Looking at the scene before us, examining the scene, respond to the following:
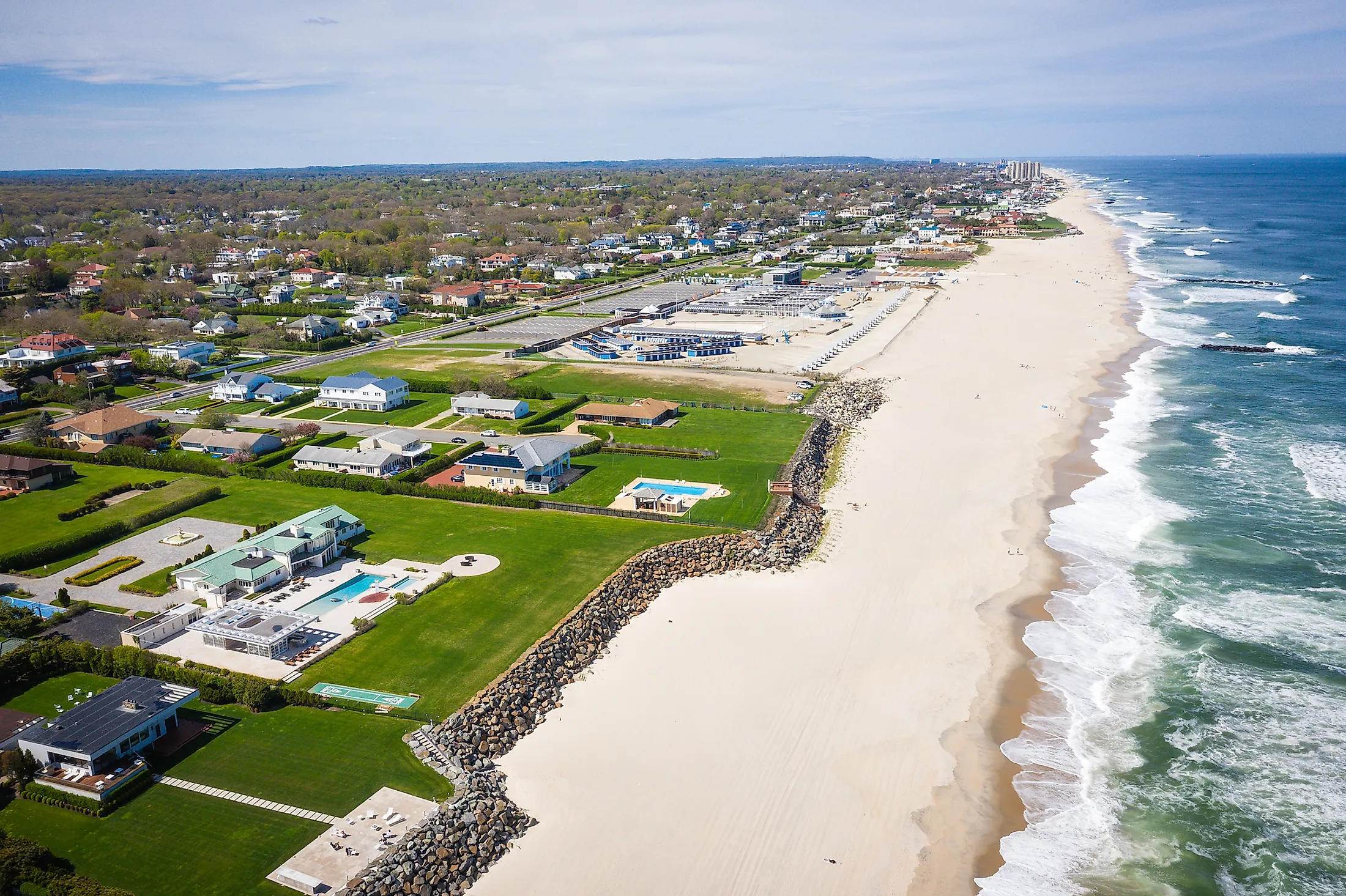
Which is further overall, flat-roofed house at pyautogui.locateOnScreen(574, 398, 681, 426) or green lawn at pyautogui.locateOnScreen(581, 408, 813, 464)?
flat-roofed house at pyautogui.locateOnScreen(574, 398, 681, 426)

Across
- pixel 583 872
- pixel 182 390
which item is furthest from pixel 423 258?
pixel 583 872

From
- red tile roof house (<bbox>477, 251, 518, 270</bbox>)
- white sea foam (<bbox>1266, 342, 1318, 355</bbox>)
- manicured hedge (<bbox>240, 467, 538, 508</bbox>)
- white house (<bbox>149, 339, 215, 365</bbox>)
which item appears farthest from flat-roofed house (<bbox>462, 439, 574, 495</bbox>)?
red tile roof house (<bbox>477, 251, 518, 270</bbox>)

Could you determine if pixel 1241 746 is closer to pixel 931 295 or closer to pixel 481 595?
pixel 481 595

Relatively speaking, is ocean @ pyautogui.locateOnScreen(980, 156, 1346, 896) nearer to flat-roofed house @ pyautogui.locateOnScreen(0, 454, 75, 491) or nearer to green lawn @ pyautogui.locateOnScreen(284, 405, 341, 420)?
green lawn @ pyautogui.locateOnScreen(284, 405, 341, 420)

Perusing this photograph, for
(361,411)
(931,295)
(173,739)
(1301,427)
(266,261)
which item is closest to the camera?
(173,739)

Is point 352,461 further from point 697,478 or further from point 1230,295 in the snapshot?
point 1230,295
